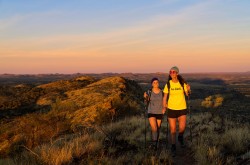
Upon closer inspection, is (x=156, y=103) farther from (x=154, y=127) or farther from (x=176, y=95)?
(x=176, y=95)

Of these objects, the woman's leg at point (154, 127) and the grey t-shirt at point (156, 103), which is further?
the grey t-shirt at point (156, 103)

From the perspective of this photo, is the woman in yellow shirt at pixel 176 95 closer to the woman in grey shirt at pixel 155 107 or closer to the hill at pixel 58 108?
the woman in grey shirt at pixel 155 107

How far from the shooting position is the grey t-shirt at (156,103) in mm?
9422

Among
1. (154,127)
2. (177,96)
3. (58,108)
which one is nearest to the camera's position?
(177,96)

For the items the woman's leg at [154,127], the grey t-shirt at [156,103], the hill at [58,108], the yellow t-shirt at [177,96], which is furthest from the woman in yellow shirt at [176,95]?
the hill at [58,108]

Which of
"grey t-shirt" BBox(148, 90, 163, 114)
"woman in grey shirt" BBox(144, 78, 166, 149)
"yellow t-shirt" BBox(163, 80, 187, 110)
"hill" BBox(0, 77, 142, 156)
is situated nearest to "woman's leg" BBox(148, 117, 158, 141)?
"woman in grey shirt" BBox(144, 78, 166, 149)

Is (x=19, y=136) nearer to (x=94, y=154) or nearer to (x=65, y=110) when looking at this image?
(x=65, y=110)

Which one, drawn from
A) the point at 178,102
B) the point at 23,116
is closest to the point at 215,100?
the point at 23,116

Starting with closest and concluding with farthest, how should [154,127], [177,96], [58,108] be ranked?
[177,96], [154,127], [58,108]

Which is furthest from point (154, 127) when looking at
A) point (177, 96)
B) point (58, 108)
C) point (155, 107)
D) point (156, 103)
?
point (58, 108)

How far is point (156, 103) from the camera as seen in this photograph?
9438 mm

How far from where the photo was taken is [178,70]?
885cm

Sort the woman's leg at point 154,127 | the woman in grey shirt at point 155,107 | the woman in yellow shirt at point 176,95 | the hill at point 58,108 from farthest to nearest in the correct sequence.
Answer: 1. the hill at point 58,108
2. the woman in grey shirt at point 155,107
3. the woman's leg at point 154,127
4. the woman in yellow shirt at point 176,95

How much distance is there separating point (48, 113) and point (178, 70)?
8.61 meters
